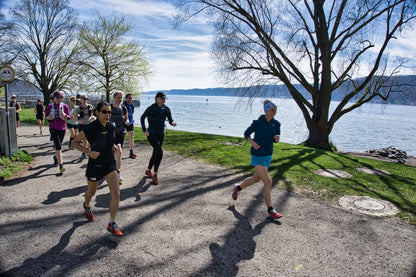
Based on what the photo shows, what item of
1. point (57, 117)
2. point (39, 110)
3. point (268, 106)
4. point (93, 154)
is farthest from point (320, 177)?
point (39, 110)

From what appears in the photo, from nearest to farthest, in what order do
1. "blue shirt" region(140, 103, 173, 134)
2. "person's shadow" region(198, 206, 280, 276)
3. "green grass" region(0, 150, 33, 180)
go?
"person's shadow" region(198, 206, 280, 276) → "blue shirt" region(140, 103, 173, 134) → "green grass" region(0, 150, 33, 180)

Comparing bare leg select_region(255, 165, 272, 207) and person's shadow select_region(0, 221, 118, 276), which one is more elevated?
bare leg select_region(255, 165, 272, 207)

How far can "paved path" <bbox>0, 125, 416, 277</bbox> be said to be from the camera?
3000 mm

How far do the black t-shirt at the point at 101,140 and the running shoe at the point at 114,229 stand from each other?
89cm

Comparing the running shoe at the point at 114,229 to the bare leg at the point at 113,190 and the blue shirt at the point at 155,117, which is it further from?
the blue shirt at the point at 155,117

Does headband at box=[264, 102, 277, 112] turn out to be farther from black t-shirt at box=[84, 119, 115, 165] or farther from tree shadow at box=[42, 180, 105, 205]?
tree shadow at box=[42, 180, 105, 205]

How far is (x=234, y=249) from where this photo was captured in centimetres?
339

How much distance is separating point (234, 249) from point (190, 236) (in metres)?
0.66

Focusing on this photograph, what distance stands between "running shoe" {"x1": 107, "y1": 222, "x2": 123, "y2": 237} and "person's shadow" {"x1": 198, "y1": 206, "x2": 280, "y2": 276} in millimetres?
1284

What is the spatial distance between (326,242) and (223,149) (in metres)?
7.08

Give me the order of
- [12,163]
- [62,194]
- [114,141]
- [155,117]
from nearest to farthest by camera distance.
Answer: [114,141] → [62,194] → [155,117] → [12,163]

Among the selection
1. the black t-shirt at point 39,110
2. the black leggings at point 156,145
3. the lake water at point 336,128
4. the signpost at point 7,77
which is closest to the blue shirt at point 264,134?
the black leggings at point 156,145

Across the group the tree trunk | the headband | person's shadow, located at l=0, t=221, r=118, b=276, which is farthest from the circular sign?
the tree trunk

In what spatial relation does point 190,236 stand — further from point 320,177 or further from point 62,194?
point 320,177
